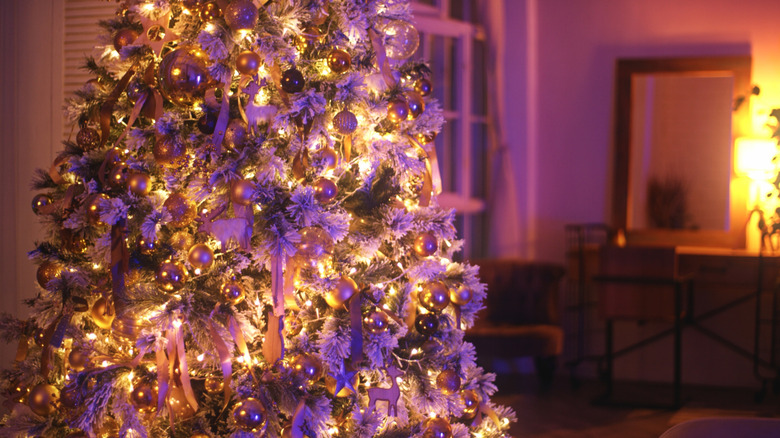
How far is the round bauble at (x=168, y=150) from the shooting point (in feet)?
5.96

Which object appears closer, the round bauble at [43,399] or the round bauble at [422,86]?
the round bauble at [43,399]

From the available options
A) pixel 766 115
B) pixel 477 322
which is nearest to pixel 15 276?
pixel 477 322

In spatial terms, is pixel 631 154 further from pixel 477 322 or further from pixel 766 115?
pixel 477 322

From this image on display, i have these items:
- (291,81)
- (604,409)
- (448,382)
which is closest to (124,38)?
(291,81)

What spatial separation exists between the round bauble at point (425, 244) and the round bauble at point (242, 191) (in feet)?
1.66

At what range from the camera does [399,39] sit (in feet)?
6.93

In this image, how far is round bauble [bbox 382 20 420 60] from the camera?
209 cm

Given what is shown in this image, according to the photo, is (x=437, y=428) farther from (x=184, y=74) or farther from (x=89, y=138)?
(x=89, y=138)

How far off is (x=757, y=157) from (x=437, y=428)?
138 inches

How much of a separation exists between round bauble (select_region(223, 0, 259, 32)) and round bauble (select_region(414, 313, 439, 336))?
0.93 m

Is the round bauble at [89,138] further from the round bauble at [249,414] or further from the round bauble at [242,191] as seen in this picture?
the round bauble at [249,414]

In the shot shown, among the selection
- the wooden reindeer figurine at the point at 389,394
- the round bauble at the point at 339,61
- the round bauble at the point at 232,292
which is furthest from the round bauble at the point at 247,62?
the wooden reindeer figurine at the point at 389,394

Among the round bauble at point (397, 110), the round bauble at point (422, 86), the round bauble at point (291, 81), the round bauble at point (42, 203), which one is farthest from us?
the round bauble at point (422, 86)

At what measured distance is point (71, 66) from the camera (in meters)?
2.79
